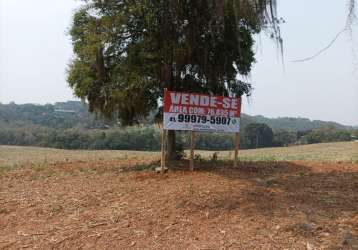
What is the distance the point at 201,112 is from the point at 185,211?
12.5 feet

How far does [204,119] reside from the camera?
10.4 meters

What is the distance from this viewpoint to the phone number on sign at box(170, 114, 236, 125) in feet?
33.3

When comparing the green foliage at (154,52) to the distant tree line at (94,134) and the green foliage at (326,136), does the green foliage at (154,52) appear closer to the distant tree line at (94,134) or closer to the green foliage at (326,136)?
the distant tree line at (94,134)

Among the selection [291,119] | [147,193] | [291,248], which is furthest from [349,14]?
[291,119]

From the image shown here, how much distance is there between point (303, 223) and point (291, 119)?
65.5m

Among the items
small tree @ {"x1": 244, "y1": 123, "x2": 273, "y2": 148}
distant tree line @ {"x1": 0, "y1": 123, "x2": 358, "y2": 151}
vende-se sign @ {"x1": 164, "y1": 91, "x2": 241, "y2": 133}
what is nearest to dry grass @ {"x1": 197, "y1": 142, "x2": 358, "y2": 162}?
vende-se sign @ {"x1": 164, "y1": 91, "x2": 241, "y2": 133}

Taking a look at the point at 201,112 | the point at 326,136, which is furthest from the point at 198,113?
the point at 326,136

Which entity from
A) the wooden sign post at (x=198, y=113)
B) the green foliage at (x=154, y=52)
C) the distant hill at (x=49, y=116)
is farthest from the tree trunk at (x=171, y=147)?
the distant hill at (x=49, y=116)

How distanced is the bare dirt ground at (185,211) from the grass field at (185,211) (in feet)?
0.04

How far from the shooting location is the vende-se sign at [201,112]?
1005 cm

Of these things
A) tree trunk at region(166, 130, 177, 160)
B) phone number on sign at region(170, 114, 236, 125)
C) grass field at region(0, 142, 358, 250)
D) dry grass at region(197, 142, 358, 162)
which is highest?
phone number on sign at region(170, 114, 236, 125)

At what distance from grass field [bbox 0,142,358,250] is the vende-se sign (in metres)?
0.96

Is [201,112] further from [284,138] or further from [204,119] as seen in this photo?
[284,138]

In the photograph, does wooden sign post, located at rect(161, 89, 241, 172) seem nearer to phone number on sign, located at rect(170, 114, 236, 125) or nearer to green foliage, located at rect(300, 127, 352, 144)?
phone number on sign, located at rect(170, 114, 236, 125)
